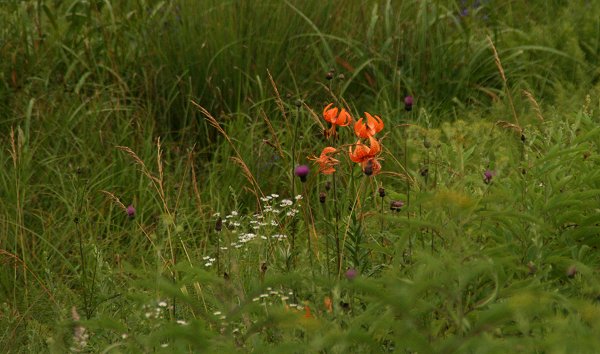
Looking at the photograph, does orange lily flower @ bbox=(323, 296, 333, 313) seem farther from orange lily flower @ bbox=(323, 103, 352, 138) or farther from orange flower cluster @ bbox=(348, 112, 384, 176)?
orange lily flower @ bbox=(323, 103, 352, 138)

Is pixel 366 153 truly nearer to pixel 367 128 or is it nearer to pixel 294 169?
pixel 367 128

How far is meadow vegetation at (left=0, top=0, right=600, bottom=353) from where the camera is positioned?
2.63 m

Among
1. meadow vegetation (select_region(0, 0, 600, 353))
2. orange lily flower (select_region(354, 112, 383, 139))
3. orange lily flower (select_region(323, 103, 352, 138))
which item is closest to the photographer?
meadow vegetation (select_region(0, 0, 600, 353))

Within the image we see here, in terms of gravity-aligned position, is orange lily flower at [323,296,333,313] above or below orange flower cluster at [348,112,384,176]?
below

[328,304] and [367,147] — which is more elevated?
[367,147]

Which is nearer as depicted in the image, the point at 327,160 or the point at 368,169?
the point at 368,169

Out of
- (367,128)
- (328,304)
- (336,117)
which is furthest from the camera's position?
(336,117)

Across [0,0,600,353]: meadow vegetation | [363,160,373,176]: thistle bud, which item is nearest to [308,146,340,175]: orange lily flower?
[0,0,600,353]: meadow vegetation

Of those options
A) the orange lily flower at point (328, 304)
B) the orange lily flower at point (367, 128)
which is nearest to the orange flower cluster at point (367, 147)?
the orange lily flower at point (367, 128)

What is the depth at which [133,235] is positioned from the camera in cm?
427

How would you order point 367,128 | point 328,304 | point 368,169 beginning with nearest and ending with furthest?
point 328,304
point 368,169
point 367,128

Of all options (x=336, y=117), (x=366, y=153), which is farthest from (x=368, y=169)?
(x=336, y=117)

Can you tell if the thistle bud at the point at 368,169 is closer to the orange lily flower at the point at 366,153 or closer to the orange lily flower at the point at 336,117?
the orange lily flower at the point at 366,153

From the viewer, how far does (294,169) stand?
335 cm
